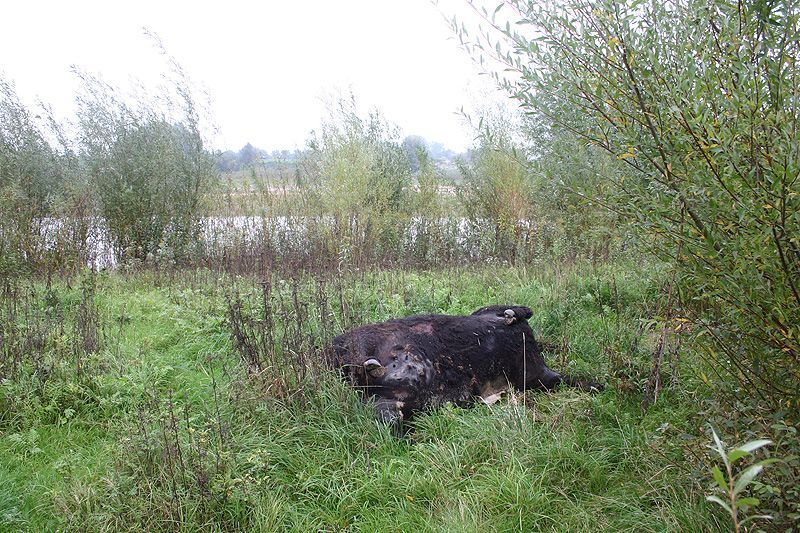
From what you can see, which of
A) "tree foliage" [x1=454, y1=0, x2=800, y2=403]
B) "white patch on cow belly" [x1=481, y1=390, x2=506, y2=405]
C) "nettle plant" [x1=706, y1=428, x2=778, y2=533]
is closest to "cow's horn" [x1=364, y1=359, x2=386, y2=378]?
"white patch on cow belly" [x1=481, y1=390, x2=506, y2=405]

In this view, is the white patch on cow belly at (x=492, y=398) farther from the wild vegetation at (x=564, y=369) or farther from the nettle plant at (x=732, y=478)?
the nettle plant at (x=732, y=478)

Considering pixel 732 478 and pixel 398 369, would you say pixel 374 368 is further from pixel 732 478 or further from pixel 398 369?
pixel 732 478

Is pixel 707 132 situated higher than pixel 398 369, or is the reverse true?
pixel 707 132

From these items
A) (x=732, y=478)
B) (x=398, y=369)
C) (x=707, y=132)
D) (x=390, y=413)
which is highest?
(x=707, y=132)

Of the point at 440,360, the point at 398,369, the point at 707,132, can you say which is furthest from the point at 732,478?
the point at 440,360

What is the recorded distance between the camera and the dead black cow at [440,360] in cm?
406

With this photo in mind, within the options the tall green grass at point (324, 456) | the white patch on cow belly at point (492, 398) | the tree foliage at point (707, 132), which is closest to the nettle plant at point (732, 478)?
the tree foliage at point (707, 132)

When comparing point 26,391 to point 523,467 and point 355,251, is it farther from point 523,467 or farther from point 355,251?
point 355,251

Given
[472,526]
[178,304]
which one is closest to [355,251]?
[178,304]


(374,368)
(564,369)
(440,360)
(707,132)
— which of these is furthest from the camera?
(564,369)

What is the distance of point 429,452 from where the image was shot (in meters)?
3.56

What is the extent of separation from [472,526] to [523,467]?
538 millimetres

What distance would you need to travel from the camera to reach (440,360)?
429cm

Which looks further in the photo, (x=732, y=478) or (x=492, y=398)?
(x=492, y=398)
